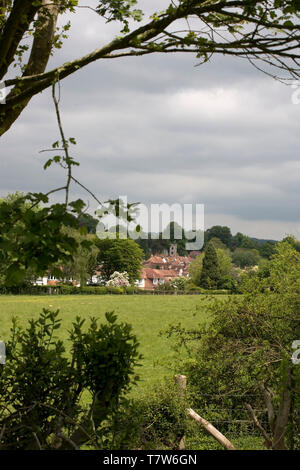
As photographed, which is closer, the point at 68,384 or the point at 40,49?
the point at 68,384

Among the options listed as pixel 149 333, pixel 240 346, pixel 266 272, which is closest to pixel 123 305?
pixel 149 333

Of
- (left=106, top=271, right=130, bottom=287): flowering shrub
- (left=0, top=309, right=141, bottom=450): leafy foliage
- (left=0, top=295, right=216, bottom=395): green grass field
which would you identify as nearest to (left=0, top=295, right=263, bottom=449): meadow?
(left=0, top=295, right=216, bottom=395): green grass field

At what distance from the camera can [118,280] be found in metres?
76.3

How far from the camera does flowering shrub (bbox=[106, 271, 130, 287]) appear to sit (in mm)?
75375

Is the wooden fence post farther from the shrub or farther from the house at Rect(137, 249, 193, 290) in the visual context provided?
the house at Rect(137, 249, 193, 290)

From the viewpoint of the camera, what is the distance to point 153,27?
454cm

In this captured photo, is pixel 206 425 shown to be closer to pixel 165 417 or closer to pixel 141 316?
pixel 165 417

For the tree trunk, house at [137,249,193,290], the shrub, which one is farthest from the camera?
house at [137,249,193,290]

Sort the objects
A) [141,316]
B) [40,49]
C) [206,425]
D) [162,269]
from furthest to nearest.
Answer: [162,269] < [141,316] < [206,425] < [40,49]

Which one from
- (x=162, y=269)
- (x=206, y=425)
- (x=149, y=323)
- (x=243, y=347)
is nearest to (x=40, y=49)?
(x=206, y=425)

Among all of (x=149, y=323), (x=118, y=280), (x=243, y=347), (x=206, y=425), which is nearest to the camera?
(x=206, y=425)

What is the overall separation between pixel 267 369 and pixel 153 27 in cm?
576

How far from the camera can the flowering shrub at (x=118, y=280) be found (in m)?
75.4
